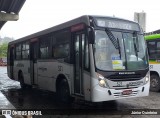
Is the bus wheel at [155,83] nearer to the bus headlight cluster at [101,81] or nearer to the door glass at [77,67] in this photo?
the door glass at [77,67]

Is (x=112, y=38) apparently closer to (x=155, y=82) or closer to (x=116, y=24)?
(x=116, y=24)

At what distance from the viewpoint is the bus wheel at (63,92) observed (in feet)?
35.8

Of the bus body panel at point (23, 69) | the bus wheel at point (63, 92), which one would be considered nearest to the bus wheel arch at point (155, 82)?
the bus wheel at point (63, 92)

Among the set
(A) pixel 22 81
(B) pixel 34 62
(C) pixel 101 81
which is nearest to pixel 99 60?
(C) pixel 101 81

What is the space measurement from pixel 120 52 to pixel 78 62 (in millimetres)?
1460

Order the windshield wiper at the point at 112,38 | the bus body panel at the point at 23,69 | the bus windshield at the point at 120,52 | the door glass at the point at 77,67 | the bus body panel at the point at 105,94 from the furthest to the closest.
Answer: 1. the bus body panel at the point at 23,69
2. the door glass at the point at 77,67
3. the windshield wiper at the point at 112,38
4. the bus windshield at the point at 120,52
5. the bus body panel at the point at 105,94

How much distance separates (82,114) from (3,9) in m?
19.4

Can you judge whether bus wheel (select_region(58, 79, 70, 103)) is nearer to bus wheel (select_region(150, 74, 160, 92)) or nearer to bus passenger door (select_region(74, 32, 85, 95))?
bus passenger door (select_region(74, 32, 85, 95))

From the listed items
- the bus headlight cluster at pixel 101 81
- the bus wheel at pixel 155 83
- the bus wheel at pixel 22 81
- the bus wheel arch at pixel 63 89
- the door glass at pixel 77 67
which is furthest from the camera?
the bus wheel at pixel 22 81

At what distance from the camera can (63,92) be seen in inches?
441

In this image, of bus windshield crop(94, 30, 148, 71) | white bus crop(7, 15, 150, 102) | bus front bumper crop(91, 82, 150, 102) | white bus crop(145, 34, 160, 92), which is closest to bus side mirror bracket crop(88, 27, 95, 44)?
Result: white bus crop(7, 15, 150, 102)

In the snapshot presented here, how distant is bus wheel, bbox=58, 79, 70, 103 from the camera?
10914 millimetres

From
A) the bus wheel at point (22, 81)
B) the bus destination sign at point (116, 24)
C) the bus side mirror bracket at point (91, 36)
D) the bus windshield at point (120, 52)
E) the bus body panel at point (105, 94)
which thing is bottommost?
the bus wheel at point (22, 81)

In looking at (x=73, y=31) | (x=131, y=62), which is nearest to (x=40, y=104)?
(x=73, y=31)
